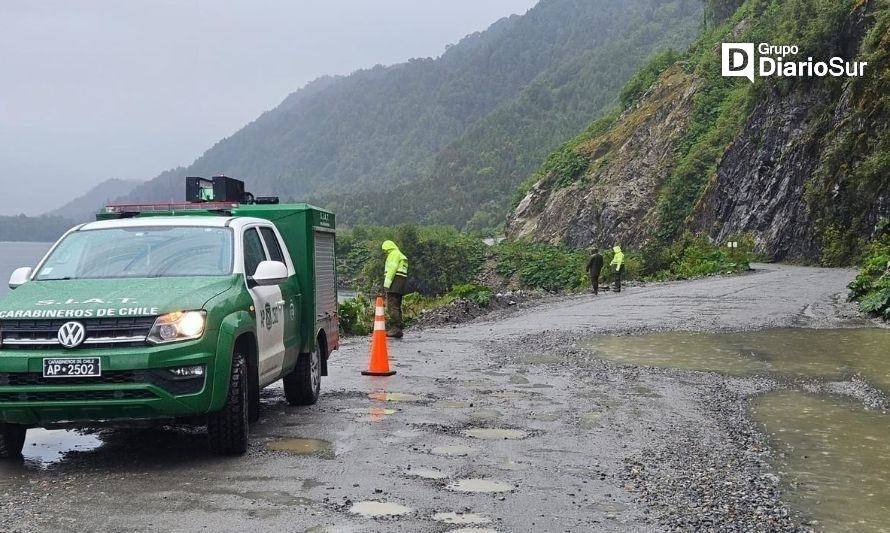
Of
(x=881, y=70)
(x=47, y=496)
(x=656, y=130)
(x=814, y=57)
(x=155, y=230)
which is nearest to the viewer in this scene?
(x=47, y=496)

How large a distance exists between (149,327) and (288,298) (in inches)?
97.0

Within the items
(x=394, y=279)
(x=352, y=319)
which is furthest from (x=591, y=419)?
(x=352, y=319)

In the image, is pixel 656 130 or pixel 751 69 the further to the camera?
pixel 656 130

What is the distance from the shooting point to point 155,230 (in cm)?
828

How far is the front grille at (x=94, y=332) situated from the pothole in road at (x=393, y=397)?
4.02 metres

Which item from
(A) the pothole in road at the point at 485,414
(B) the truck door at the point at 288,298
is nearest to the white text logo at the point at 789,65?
(A) the pothole in road at the point at 485,414

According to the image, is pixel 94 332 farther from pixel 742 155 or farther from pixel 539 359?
pixel 742 155

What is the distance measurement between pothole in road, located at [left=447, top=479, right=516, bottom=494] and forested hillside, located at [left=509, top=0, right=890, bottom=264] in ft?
127

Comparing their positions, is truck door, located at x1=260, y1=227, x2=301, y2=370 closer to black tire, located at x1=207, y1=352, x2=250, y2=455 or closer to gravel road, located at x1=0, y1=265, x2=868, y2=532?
gravel road, located at x1=0, y1=265, x2=868, y2=532

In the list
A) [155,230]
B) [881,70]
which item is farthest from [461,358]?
[881,70]

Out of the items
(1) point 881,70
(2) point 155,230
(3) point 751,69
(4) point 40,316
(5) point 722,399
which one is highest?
(3) point 751,69

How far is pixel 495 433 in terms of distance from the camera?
8.46 m

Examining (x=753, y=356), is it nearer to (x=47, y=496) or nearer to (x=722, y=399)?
(x=722, y=399)

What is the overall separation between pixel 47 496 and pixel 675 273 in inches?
1585
